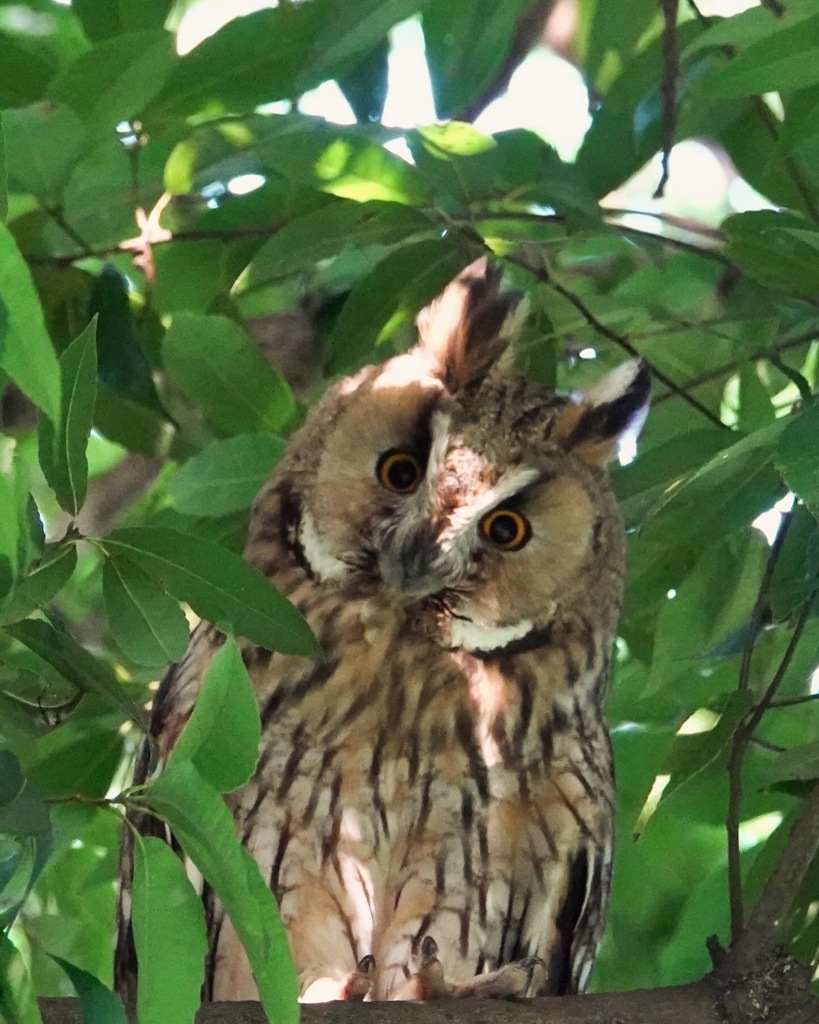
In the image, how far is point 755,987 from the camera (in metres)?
1.47

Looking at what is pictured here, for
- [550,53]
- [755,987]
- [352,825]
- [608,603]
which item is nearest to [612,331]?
[608,603]

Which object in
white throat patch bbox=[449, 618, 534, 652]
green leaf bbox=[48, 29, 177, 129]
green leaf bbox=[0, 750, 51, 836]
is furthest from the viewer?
white throat patch bbox=[449, 618, 534, 652]

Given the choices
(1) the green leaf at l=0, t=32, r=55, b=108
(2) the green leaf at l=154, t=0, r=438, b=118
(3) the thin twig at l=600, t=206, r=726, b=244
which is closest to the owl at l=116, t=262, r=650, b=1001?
(3) the thin twig at l=600, t=206, r=726, b=244

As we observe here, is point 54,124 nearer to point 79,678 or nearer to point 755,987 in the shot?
point 79,678

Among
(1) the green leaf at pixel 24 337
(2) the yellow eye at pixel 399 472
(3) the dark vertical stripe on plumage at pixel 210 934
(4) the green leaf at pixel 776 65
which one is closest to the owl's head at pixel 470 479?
(2) the yellow eye at pixel 399 472

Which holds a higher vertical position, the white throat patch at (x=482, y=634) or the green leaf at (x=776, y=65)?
the green leaf at (x=776, y=65)

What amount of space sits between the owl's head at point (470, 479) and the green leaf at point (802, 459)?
579mm

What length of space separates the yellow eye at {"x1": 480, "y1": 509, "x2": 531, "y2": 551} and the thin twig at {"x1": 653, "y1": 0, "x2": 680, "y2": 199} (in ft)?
1.40

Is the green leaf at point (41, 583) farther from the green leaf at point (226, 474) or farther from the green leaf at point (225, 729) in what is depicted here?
the green leaf at point (226, 474)

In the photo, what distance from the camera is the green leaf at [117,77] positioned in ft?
4.42

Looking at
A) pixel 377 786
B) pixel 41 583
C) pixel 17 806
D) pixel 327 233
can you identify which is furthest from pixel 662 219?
pixel 17 806

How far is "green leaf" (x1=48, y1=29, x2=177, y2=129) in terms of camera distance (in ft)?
4.42

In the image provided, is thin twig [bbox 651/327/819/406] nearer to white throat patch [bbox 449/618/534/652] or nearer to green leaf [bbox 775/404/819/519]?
white throat patch [bbox 449/618/534/652]

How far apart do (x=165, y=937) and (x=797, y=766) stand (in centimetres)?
84
